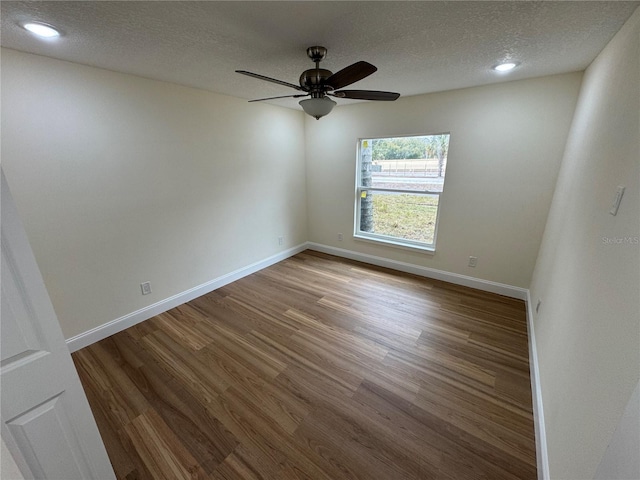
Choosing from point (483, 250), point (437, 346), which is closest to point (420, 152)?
point (483, 250)

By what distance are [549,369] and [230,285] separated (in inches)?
123

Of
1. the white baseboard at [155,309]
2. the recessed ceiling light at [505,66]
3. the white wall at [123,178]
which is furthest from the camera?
the white baseboard at [155,309]

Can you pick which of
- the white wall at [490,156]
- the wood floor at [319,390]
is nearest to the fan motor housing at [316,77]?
the white wall at [490,156]

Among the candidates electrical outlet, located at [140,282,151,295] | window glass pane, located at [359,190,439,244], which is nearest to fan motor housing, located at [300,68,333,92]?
window glass pane, located at [359,190,439,244]

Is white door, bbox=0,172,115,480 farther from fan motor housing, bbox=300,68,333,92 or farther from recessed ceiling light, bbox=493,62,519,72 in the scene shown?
recessed ceiling light, bbox=493,62,519,72

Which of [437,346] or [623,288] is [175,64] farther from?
[437,346]

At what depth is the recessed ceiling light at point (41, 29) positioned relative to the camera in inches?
54.3

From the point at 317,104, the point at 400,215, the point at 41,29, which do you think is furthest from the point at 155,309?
the point at 400,215

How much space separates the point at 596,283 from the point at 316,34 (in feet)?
6.29

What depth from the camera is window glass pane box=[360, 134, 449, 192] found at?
3162mm

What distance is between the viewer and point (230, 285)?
3.36m

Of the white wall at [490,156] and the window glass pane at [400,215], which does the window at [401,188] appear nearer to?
the window glass pane at [400,215]

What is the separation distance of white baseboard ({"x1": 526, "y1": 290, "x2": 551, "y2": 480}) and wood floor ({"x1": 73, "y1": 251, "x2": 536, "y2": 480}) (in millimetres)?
37

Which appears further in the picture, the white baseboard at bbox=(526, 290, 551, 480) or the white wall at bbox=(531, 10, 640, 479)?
the white baseboard at bbox=(526, 290, 551, 480)
